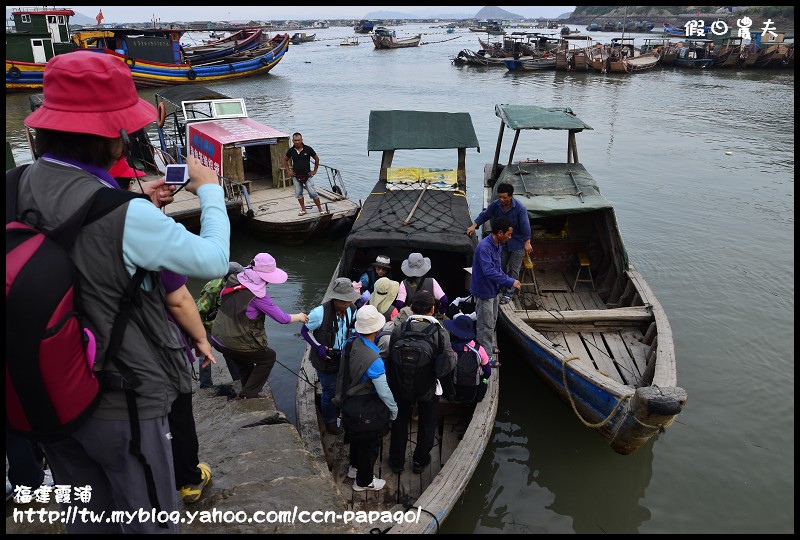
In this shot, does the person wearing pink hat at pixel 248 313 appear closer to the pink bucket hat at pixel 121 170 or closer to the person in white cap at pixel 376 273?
the person in white cap at pixel 376 273

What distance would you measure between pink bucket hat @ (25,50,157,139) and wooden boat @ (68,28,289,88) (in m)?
33.2

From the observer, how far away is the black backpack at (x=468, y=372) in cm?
500

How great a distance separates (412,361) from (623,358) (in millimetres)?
3492

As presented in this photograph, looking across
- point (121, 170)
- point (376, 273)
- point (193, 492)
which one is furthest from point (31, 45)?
point (121, 170)

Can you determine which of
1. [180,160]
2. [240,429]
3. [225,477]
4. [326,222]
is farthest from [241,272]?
[180,160]

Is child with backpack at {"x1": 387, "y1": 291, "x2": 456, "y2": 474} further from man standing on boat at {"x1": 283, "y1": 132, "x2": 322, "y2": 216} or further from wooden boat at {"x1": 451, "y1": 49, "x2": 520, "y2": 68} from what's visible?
wooden boat at {"x1": 451, "y1": 49, "x2": 520, "y2": 68}

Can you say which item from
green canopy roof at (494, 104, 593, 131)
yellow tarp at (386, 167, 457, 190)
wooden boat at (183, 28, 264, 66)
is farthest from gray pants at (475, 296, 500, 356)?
wooden boat at (183, 28, 264, 66)

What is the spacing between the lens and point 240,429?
4082 mm

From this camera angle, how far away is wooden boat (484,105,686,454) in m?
5.27

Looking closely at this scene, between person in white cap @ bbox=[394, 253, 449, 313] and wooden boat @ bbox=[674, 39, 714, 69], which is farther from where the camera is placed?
wooden boat @ bbox=[674, 39, 714, 69]

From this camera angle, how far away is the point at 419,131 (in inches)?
379

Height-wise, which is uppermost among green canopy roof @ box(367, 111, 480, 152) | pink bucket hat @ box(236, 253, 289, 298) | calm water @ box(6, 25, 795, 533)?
green canopy roof @ box(367, 111, 480, 152)

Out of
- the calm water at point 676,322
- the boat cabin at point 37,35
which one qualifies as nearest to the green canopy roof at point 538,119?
the calm water at point 676,322

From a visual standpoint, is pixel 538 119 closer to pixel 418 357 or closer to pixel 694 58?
pixel 418 357
